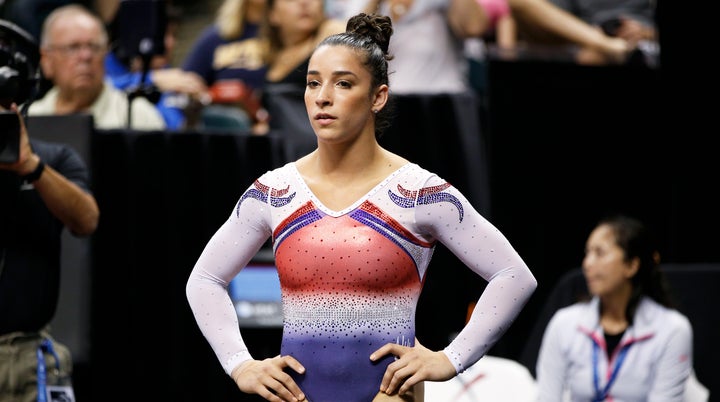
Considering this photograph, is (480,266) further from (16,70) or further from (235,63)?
(235,63)

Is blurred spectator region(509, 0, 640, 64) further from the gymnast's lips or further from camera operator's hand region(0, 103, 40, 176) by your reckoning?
the gymnast's lips

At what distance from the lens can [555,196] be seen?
7.05 meters

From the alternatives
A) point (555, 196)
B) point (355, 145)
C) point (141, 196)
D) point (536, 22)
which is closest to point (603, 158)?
point (555, 196)

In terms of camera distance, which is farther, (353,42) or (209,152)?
(209,152)

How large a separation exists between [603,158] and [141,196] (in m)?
2.64

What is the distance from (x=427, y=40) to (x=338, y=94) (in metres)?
3.81

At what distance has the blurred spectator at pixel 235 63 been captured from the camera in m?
7.23

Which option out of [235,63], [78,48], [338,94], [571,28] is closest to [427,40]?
[571,28]

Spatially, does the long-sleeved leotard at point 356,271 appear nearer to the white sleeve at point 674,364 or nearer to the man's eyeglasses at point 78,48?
the white sleeve at point 674,364

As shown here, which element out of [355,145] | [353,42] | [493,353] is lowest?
[493,353]

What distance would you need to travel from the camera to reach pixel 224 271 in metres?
3.41

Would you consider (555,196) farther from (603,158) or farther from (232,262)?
(232,262)

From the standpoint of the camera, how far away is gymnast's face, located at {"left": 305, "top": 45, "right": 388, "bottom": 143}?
3.30m

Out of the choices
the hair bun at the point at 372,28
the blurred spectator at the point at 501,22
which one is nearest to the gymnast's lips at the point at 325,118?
the hair bun at the point at 372,28
